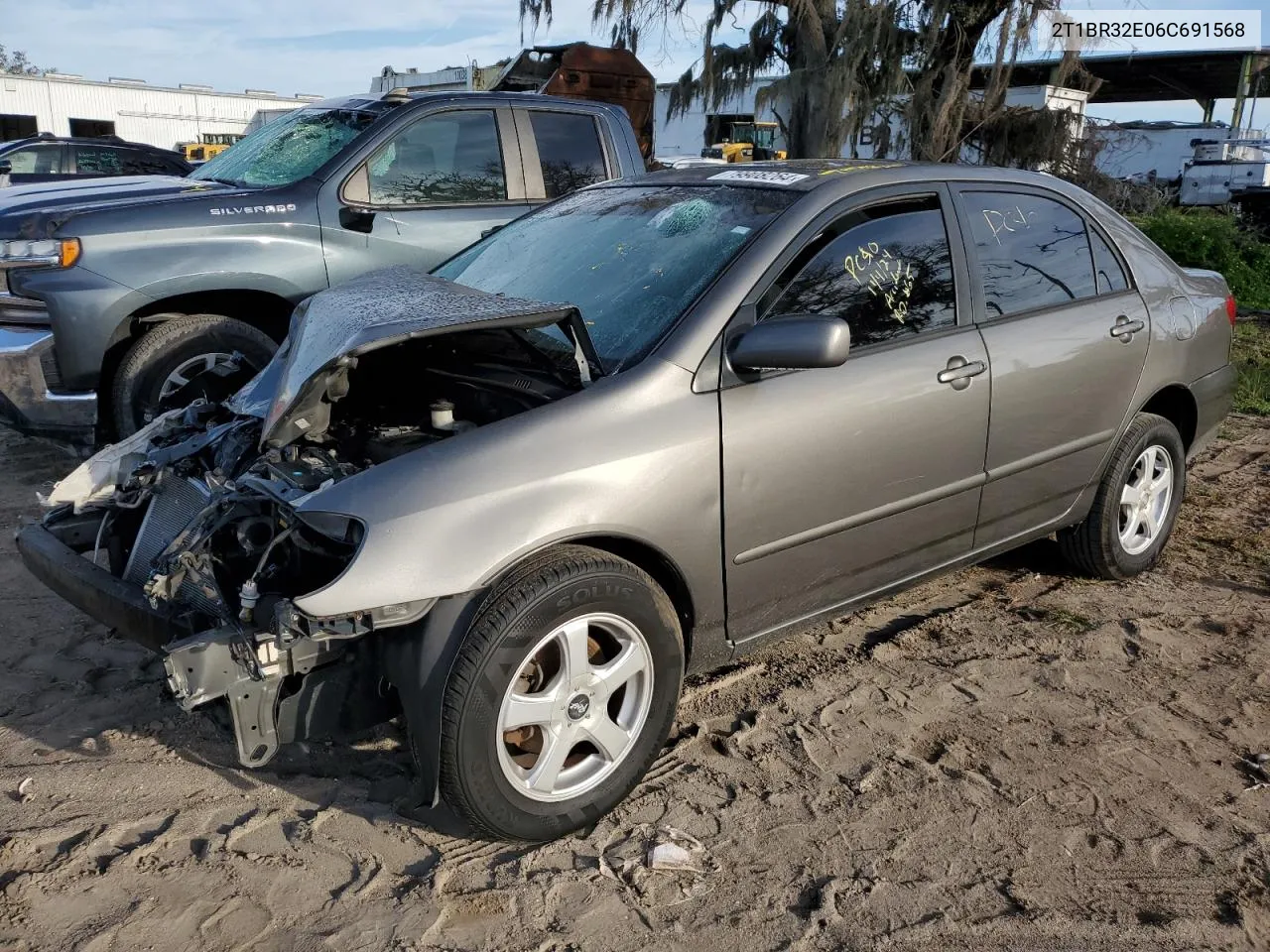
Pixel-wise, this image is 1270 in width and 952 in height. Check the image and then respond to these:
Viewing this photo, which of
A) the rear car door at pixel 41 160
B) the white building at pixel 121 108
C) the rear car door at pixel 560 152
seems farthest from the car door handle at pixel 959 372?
the white building at pixel 121 108

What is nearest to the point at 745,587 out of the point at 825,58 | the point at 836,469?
the point at 836,469

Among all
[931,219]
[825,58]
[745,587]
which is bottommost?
[745,587]

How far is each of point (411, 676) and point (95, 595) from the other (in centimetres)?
99

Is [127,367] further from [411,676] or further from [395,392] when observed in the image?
[411,676]

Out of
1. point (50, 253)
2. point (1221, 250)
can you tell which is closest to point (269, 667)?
point (50, 253)

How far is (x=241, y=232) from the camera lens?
504cm

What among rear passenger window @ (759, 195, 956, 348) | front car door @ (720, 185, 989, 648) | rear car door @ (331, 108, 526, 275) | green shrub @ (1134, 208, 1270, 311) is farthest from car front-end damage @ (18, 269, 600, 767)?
green shrub @ (1134, 208, 1270, 311)

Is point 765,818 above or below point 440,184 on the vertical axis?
below

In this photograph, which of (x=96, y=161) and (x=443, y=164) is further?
(x=96, y=161)

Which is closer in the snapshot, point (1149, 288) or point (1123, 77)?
point (1149, 288)

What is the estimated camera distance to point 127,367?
483 cm

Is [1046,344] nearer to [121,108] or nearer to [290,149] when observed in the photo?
[290,149]

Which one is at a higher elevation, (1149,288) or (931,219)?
(931,219)

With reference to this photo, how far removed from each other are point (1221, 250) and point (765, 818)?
1310 cm
